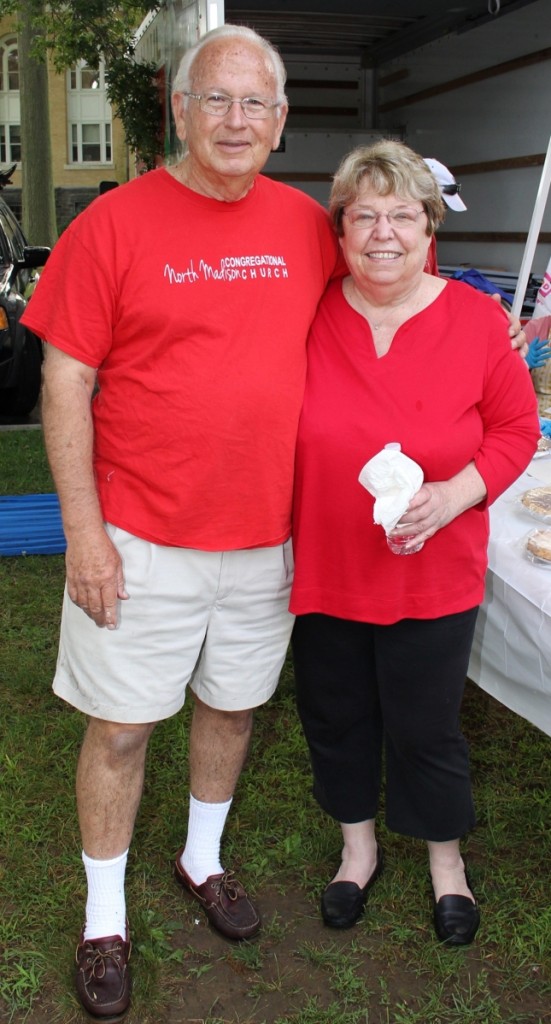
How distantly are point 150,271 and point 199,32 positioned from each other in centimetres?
206

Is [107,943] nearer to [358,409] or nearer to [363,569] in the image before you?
[363,569]

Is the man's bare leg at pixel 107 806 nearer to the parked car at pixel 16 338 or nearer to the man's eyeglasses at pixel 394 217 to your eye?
the man's eyeglasses at pixel 394 217

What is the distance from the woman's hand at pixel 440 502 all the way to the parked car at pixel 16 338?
568 cm

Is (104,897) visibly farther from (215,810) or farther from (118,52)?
(118,52)

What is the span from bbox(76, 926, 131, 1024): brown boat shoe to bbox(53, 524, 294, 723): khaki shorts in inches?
21.7

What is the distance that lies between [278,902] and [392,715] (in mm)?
705

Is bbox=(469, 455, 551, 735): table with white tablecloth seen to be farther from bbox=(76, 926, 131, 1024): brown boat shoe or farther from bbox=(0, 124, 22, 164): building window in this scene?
bbox=(0, 124, 22, 164): building window

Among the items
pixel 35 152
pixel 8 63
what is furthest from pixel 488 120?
pixel 8 63

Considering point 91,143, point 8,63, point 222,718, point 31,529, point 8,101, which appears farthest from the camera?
point 8,101

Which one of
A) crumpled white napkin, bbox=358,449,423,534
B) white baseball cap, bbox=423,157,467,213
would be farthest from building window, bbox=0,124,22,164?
crumpled white napkin, bbox=358,449,423,534

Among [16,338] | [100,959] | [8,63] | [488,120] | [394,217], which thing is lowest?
[16,338]

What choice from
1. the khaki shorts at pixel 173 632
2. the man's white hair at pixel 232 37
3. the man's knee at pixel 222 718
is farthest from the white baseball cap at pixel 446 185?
the man's knee at pixel 222 718

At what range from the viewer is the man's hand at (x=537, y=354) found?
3053 mm

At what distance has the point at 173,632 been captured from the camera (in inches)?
80.7
